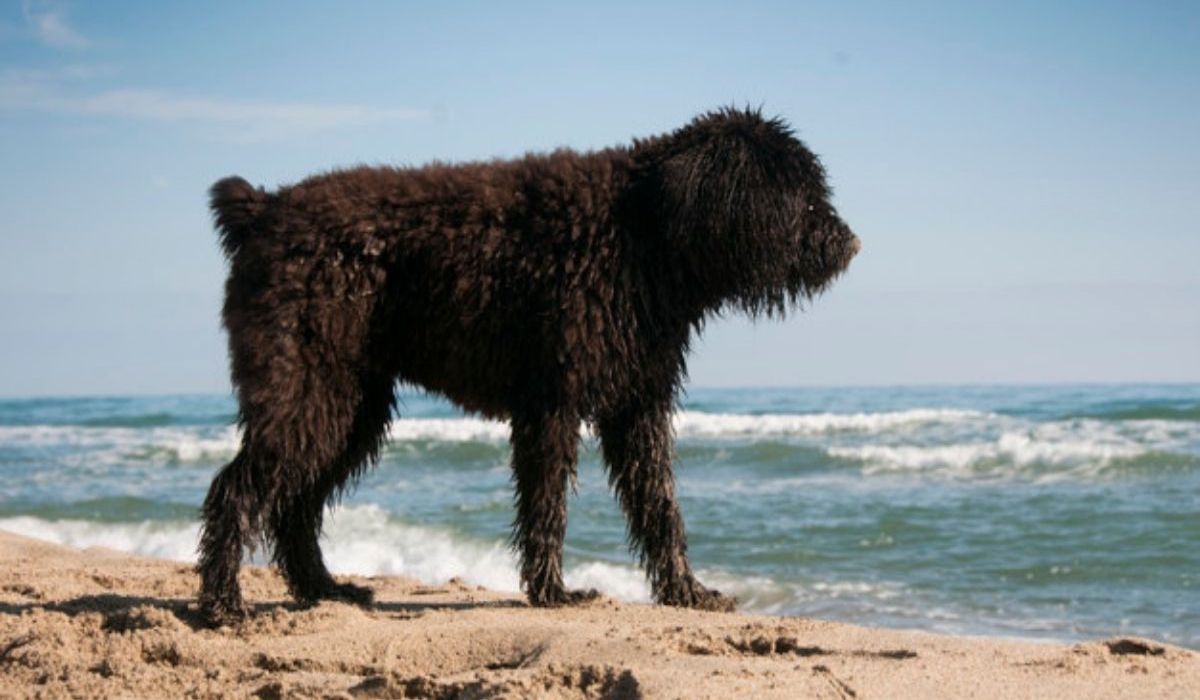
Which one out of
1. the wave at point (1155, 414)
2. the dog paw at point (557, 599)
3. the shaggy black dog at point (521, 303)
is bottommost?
the dog paw at point (557, 599)

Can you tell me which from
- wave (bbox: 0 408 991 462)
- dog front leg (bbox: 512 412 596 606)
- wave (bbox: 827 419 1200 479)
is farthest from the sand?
wave (bbox: 0 408 991 462)

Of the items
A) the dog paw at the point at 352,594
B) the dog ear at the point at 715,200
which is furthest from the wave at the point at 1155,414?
the dog paw at the point at 352,594

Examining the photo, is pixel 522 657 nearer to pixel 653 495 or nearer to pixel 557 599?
pixel 557 599

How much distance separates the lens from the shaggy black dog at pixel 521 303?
5.76 meters

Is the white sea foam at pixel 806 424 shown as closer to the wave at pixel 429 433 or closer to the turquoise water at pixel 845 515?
the wave at pixel 429 433

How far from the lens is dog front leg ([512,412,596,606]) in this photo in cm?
599

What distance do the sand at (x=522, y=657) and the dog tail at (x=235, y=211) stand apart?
67.8 inches

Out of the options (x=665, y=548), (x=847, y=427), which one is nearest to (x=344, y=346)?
(x=665, y=548)

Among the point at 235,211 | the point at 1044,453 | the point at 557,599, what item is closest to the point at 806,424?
the point at 1044,453

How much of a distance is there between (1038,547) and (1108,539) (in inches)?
28.9

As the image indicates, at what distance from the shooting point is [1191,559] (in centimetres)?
966

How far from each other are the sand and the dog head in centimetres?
159

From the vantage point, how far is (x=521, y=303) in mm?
5953

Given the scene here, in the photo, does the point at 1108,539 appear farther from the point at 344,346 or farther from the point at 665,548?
the point at 344,346
